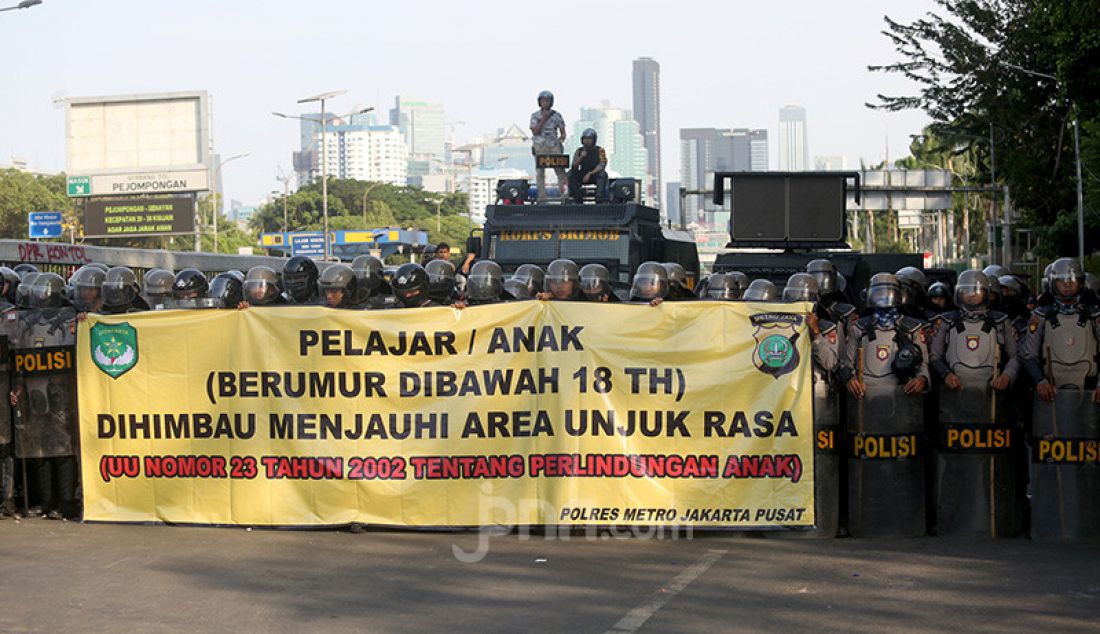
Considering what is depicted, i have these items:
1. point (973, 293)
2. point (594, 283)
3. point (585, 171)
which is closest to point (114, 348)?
point (594, 283)

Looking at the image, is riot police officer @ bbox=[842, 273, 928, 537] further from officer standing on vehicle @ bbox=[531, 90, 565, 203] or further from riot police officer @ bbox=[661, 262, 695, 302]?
officer standing on vehicle @ bbox=[531, 90, 565, 203]

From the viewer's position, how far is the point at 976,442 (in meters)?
10.3

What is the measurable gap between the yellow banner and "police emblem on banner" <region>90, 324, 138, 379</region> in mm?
16

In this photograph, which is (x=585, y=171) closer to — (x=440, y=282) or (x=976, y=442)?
(x=440, y=282)

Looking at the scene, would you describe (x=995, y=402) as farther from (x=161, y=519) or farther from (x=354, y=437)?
(x=161, y=519)

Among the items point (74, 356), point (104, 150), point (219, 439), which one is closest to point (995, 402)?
point (219, 439)

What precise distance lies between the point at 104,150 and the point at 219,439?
5426cm

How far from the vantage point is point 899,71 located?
39.8 meters

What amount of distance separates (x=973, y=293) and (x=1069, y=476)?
1.38 m

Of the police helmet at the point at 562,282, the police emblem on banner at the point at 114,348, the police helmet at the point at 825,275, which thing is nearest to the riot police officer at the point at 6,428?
the police emblem on banner at the point at 114,348

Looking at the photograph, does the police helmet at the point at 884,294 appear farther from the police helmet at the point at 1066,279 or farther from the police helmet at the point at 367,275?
the police helmet at the point at 367,275

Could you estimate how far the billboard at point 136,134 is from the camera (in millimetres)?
60719

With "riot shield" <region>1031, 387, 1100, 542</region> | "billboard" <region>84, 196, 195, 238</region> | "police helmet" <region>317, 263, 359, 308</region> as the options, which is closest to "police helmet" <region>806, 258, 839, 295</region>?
"riot shield" <region>1031, 387, 1100, 542</region>

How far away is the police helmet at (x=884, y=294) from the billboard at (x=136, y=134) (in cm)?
5278
